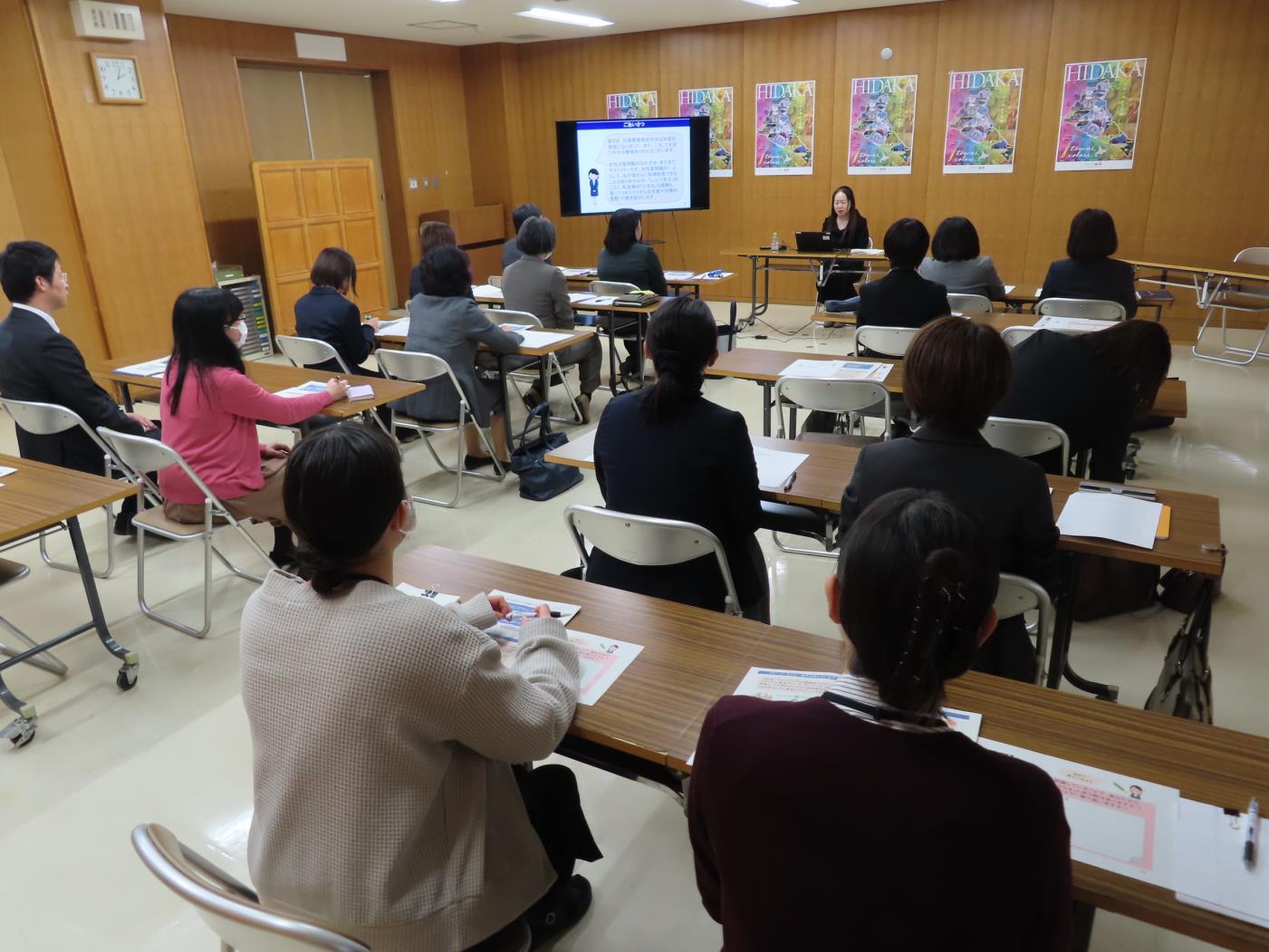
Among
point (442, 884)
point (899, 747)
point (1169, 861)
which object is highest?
point (899, 747)

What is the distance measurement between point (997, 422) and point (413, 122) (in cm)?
806

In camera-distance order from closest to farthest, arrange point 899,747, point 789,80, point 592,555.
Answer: point 899,747 < point 592,555 < point 789,80

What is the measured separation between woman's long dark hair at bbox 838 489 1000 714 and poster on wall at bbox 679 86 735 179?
854cm

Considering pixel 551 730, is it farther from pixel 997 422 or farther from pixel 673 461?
pixel 997 422

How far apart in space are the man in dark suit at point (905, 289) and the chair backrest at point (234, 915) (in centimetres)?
382

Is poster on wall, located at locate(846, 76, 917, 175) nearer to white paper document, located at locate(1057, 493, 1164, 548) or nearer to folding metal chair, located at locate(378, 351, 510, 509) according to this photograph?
folding metal chair, located at locate(378, 351, 510, 509)

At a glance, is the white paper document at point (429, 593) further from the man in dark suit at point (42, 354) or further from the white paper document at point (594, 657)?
the man in dark suit at point (42, 354)

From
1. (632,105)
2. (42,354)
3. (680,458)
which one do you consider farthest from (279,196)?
(680,458)

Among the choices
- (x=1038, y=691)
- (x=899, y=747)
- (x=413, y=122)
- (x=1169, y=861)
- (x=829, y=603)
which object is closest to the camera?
(x=899, y=747)

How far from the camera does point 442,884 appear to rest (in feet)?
4.10

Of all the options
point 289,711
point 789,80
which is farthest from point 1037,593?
point 789,80

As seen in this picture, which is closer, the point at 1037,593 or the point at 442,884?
the point at 442,884

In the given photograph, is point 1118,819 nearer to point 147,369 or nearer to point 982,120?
point 147,369

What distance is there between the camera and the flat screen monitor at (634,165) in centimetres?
789
